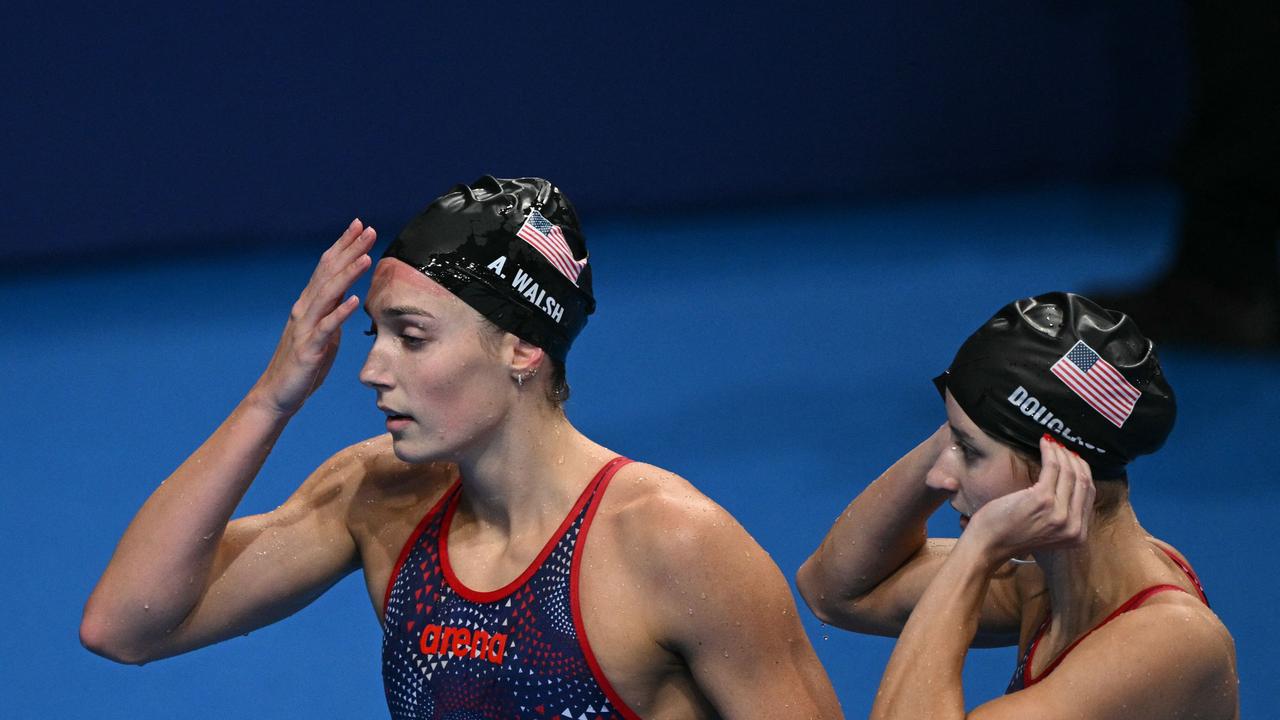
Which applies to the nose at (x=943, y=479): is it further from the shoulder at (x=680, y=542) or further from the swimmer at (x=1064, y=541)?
the shoulder at (x=680, y=542)

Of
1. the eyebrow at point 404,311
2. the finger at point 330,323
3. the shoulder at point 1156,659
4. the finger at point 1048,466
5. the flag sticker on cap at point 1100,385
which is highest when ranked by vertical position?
the finger at point 330,323

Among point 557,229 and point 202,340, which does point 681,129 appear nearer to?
point 202,340

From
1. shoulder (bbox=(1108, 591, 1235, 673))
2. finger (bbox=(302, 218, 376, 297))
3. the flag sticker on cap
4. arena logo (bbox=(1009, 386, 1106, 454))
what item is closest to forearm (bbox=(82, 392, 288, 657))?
finger (bbox=(302, 218, 376, 297))

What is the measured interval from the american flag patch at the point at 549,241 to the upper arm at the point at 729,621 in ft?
2.10

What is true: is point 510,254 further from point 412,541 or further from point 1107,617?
point 1107,617

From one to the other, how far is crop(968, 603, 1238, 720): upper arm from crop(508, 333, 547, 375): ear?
1243 mm

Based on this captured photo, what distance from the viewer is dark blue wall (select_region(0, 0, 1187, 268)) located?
484 inches

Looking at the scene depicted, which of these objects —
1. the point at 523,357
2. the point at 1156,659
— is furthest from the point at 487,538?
the point at 1156,659

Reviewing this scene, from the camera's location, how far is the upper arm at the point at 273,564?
3.94 m

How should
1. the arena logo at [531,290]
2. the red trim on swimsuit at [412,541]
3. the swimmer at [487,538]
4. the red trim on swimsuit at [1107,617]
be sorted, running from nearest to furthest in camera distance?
the red trim on swimsuit at [1107,617], the swimmer at [487,538], the arena logo at [531,290], the red trim on swimsuit at [412,541]

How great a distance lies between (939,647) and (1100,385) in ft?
2.09

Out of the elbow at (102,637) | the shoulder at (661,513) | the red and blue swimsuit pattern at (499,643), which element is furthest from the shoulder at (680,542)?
the elbow at (102,637)

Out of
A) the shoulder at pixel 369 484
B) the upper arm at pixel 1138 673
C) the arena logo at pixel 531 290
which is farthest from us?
the shoulder at pixel 369 484

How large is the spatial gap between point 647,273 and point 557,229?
319 inches
